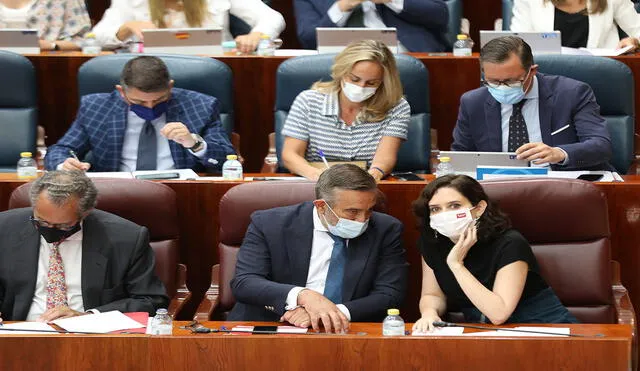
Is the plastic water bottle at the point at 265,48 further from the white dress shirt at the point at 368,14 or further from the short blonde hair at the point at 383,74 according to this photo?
the short blonde hair at the point at 383,74

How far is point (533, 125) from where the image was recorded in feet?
14.3

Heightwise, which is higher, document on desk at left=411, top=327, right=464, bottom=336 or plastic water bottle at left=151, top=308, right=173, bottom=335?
plastic water bottle at left=151, top=308, right=173, bottom=335

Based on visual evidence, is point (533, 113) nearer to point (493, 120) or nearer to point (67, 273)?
point (493, 120)

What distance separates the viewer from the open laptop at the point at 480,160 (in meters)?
3.88

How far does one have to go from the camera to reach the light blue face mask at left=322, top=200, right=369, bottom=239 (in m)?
3.49

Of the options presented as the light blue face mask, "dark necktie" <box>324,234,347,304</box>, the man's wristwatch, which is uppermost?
the man's wristwatch

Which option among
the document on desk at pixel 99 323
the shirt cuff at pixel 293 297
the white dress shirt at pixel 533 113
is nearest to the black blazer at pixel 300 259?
the shirt cuff at pixel 293 297

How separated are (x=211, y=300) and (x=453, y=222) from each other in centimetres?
72

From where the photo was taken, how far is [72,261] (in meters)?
3.60

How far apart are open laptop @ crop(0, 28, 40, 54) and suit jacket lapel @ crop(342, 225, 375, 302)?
6.67ft

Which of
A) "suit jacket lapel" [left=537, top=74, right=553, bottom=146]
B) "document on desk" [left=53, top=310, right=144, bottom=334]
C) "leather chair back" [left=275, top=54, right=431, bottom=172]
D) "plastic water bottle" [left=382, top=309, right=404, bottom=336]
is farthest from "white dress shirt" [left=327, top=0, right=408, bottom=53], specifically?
"plastic water bottle" [left=382, top=309, right=404, bottom=336]

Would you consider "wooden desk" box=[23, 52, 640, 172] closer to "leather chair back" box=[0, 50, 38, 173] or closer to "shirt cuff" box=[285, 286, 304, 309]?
"leather chair back" box=[0, 50, 38, 173]

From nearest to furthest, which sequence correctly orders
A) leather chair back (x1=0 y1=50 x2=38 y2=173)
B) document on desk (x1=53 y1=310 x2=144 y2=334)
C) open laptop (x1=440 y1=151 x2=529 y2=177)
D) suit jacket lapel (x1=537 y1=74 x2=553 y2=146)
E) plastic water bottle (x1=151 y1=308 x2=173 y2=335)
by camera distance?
plastic water bottle (x1=151 y1=308 x2=173 y2=335) < document on desk (x1=53 y1=310 x2=144 y2=334) < open laptop (x1=440 y1=151 x2=529 y2=177) < suit jacket lapel (x1=537 y1=74 x2=553 y2=146) < leather chair back (x1=0 y1=50 x2=38 y2=173)

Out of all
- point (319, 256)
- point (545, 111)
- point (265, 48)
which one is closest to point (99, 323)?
point (319, 256)
